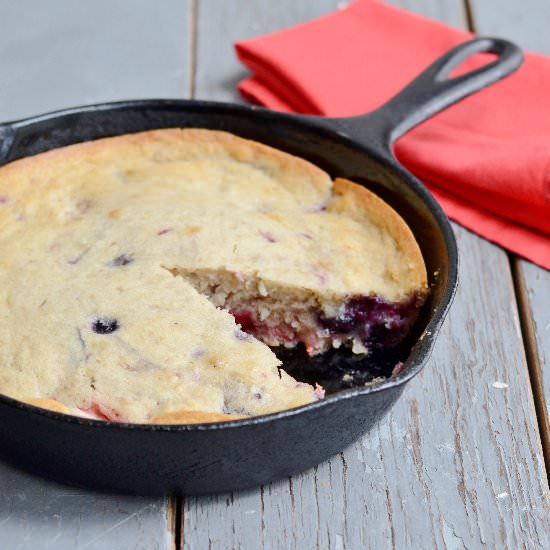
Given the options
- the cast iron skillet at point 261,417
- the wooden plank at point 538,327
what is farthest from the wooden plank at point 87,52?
the wooden plank at point 538,327

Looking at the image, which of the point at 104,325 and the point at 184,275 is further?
the point at 184,275

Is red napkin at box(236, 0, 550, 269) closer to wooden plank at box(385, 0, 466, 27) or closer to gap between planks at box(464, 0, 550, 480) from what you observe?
gap between planks at box(464, 0, 550, 480)

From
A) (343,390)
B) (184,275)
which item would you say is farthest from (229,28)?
(343,390)

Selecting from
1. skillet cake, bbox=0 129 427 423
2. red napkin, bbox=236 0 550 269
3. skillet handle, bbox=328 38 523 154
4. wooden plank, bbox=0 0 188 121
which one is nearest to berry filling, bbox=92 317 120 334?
skillet cake, bbox=0 129 427 423

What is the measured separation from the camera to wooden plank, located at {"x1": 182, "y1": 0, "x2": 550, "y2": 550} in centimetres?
189

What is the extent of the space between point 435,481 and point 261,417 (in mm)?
521

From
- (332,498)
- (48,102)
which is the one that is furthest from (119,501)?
(48,102)

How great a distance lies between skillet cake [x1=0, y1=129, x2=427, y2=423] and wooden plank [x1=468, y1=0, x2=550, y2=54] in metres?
1.33

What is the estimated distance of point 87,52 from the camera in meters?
3.38

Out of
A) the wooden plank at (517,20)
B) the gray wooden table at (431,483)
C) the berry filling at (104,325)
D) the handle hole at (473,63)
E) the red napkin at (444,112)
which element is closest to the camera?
the gray wooden table at (431,483)

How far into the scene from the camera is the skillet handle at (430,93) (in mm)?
2547

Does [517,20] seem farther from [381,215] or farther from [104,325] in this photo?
[104,325]

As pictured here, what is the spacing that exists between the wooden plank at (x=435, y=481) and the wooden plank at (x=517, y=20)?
1.45 meters

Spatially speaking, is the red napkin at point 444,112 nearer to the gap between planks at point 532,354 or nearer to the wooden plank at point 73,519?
the gap between planks at point 532,354
